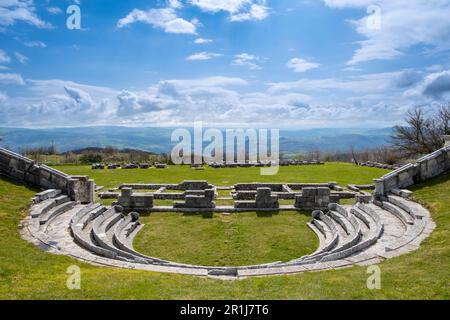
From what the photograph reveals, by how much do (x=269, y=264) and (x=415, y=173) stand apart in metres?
11.8

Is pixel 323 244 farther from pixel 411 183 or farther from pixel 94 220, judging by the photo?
pixel 94 220

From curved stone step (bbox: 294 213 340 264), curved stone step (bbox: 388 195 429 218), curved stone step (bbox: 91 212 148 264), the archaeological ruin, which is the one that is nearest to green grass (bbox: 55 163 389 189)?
the archaeological ruin

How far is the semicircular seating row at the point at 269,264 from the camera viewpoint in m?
10.6

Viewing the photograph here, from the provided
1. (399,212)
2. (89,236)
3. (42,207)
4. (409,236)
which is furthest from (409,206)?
(42,207)

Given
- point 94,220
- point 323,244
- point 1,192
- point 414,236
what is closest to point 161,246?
point 94,220

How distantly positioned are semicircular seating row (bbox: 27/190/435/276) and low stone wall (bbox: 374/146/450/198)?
85 centimetres

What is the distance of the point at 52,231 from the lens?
13.9m

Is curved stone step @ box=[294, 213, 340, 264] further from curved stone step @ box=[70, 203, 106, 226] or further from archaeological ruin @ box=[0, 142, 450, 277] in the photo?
curved stone step @ box=[70, 203, 106, 226]

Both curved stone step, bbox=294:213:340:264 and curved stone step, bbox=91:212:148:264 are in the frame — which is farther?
curved stone step, bbox=91:212:148:264

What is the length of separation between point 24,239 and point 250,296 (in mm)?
8625

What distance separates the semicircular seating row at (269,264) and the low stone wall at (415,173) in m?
0.85

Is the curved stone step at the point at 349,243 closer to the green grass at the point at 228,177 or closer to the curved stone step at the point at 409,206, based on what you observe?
the curved stone step at the point at 409,206

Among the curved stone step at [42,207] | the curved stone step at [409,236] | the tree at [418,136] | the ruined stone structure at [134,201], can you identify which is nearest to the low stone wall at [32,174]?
the curved stone step at [42,207]

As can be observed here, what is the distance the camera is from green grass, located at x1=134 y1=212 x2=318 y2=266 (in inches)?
535
